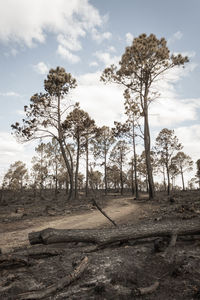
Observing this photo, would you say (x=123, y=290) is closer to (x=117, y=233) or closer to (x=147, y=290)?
(x=147, y=290)

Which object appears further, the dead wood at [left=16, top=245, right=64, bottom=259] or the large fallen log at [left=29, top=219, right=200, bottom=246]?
the large fallen log at [left=29, top=219, right=200, bottom=246]

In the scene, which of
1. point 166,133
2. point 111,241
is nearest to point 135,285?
point 111,241

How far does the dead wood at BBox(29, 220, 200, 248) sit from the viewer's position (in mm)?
4175

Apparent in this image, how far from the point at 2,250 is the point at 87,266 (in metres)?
2.49

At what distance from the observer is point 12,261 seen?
3.55 meters

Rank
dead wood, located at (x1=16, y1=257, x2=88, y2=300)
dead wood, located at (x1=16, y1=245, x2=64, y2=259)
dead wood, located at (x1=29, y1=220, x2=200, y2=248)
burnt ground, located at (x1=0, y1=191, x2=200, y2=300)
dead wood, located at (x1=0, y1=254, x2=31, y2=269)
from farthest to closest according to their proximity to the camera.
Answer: dead wood, located at (x1=29, y1=220, x2=200, y2=248), dead wood, located at (x1=16, y1=245, x2=64, y2=259), dead wood, located at (x1=0, y1=254, x2=31, y2=269), burnt ground, located at (x1=0, y1=191, x2=200, y2=300), dead wood, located at (x1=16, y1=257, x2=88, y2=300)

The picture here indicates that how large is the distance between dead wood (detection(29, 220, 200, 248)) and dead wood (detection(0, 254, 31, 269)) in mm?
508

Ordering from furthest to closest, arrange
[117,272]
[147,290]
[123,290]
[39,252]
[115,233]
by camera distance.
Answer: [115,233]
[39,252]
[117,272]
[123,290]
[147,290]

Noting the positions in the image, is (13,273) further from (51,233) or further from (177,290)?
(177,290)

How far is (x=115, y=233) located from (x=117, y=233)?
56 mm

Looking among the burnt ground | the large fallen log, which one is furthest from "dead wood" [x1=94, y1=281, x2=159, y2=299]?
the large fallen log

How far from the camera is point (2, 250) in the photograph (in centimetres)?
434

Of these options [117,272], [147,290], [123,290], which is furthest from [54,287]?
[147,290]

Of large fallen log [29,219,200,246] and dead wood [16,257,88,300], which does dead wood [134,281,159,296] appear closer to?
dead wood [16,257,88,300]
